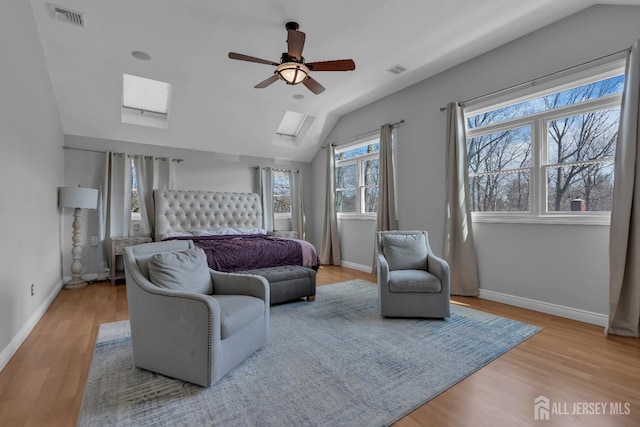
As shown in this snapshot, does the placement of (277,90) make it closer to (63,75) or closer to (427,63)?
(427,63)

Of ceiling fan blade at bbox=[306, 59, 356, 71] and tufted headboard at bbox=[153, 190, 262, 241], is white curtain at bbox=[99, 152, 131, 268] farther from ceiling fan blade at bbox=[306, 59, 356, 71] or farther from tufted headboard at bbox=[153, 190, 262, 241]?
ceiling fan blade at bbox=[306, 59, 356, 71]

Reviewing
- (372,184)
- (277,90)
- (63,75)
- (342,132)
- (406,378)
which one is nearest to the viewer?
(406,378)

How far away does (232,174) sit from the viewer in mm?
6332

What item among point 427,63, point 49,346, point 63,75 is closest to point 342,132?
point 427,63

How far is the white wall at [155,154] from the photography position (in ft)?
15.9

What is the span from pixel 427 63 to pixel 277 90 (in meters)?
2.34

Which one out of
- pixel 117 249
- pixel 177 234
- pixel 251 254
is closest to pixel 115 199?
pixel 117 249

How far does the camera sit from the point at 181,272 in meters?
2.30

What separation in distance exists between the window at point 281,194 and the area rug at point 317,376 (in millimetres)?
3934

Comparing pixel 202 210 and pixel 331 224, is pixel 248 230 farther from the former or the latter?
pixel 331 224

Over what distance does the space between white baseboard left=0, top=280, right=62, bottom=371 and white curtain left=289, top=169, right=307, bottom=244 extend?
432 cm

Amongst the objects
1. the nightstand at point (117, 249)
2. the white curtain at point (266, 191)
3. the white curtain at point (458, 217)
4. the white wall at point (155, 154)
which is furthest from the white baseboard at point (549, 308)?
the nightstand at point (117, 249)

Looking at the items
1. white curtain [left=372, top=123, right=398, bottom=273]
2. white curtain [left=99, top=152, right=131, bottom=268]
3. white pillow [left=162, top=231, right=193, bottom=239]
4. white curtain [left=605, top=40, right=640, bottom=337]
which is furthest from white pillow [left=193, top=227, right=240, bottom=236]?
white curtain [left=605, top=40, right=640, bottom=337]

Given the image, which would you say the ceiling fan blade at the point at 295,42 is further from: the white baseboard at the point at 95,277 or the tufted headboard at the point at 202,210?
the white baseboard at the point at 95,277
